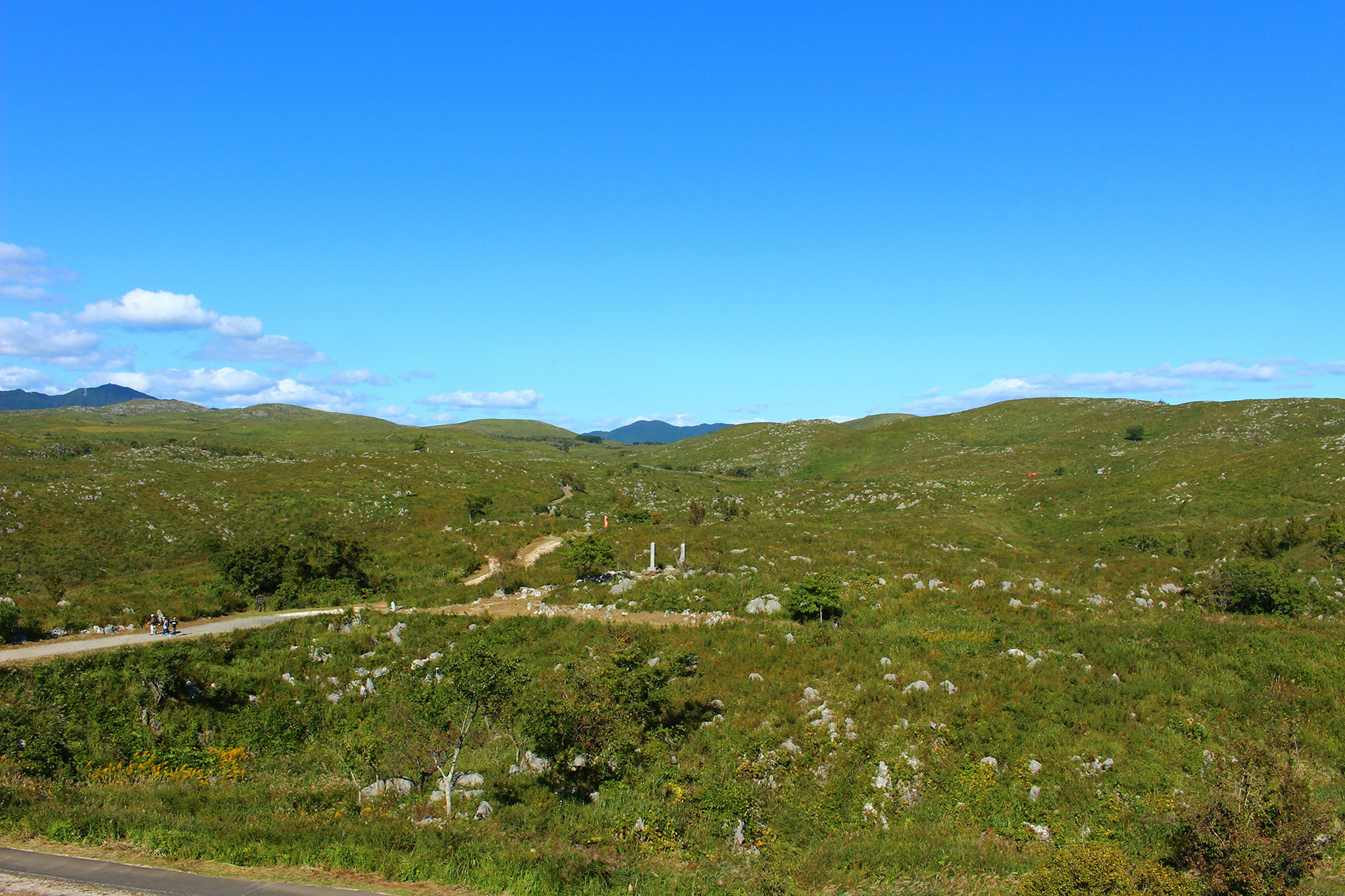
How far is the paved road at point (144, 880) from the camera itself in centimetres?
1056

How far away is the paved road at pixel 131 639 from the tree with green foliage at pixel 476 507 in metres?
23.7

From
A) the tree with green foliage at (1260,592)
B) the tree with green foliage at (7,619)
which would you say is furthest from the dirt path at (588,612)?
the tree with green foliage at (1260,592)

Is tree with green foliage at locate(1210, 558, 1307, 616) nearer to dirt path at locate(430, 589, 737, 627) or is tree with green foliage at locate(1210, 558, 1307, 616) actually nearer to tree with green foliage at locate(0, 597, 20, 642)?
dirt path at locate(430, 589, 737, 627)

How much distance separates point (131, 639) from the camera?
23.0 meters

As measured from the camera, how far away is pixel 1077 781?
1401 cm

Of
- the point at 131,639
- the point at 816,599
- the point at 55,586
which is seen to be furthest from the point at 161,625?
the point at 816,599

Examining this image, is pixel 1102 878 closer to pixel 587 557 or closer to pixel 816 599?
pixel 816 599

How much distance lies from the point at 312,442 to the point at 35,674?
126064mm

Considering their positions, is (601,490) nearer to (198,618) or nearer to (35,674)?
(198,618)

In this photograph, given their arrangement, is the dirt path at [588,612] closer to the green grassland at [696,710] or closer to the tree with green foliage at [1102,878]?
the green grassland at [696,710]

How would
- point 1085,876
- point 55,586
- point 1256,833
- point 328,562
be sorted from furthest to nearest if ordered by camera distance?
1. point 328,562
2. point 55,586
3. point 1256,833
4. point 1085,876

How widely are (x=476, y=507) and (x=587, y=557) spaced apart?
2314cm

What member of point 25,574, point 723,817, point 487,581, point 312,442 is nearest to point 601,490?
point 487,581

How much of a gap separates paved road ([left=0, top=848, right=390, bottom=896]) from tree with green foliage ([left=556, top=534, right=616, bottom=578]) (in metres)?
21.4
